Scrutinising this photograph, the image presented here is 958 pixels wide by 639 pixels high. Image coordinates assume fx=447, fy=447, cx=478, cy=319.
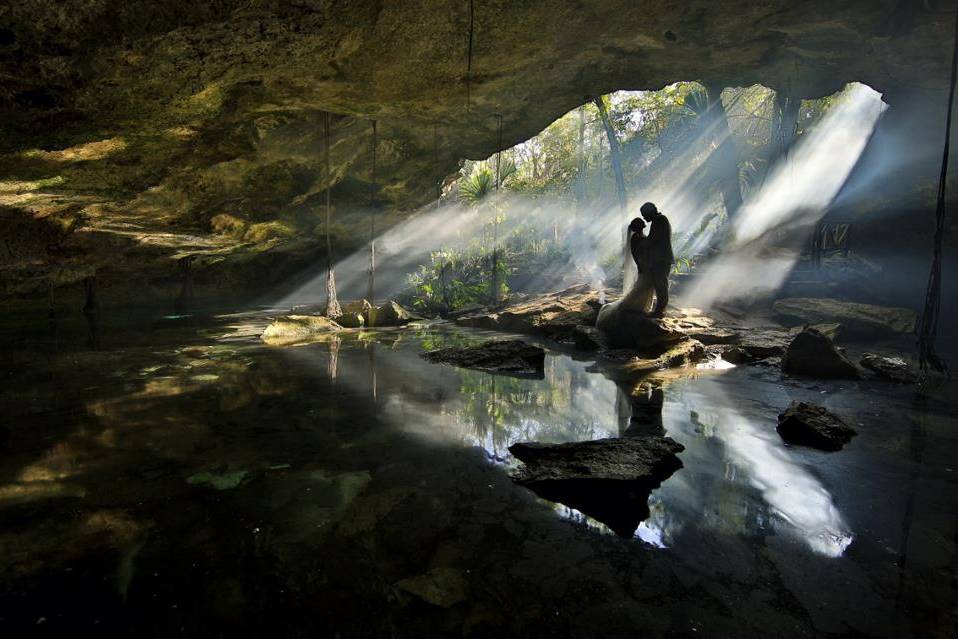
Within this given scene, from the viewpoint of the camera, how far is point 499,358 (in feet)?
21.1

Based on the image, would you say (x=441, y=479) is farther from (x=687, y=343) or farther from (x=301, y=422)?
(x=687, y=343)

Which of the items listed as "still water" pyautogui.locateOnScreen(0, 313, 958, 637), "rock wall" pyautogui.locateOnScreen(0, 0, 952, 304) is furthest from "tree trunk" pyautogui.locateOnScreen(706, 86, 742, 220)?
"still water" pyautogui.locateOnScreen(0, 313, 958, 637)

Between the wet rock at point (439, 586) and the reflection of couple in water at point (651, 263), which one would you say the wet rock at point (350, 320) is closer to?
the reflection of couple in water at point (651, 263)

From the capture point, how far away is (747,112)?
81.7 ft

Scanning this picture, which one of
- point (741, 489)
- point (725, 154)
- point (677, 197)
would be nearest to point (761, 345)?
point (741, 489)

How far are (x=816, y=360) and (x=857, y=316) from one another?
209 inches

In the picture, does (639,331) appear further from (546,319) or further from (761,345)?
(546,319)

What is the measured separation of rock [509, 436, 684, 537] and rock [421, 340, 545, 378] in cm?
288

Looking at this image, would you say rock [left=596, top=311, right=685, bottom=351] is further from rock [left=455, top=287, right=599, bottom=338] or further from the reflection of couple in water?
rock [left=455, top=287, right=599, bottom=338]

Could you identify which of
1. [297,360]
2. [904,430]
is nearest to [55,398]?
[297,360]

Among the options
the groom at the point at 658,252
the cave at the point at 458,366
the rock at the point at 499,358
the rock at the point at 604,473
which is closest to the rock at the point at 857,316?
the cave at the point at 458,366

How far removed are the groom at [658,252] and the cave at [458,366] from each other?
8 cm

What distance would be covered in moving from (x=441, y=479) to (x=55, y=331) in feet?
41.4

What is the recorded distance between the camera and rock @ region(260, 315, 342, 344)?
30.1 feet
